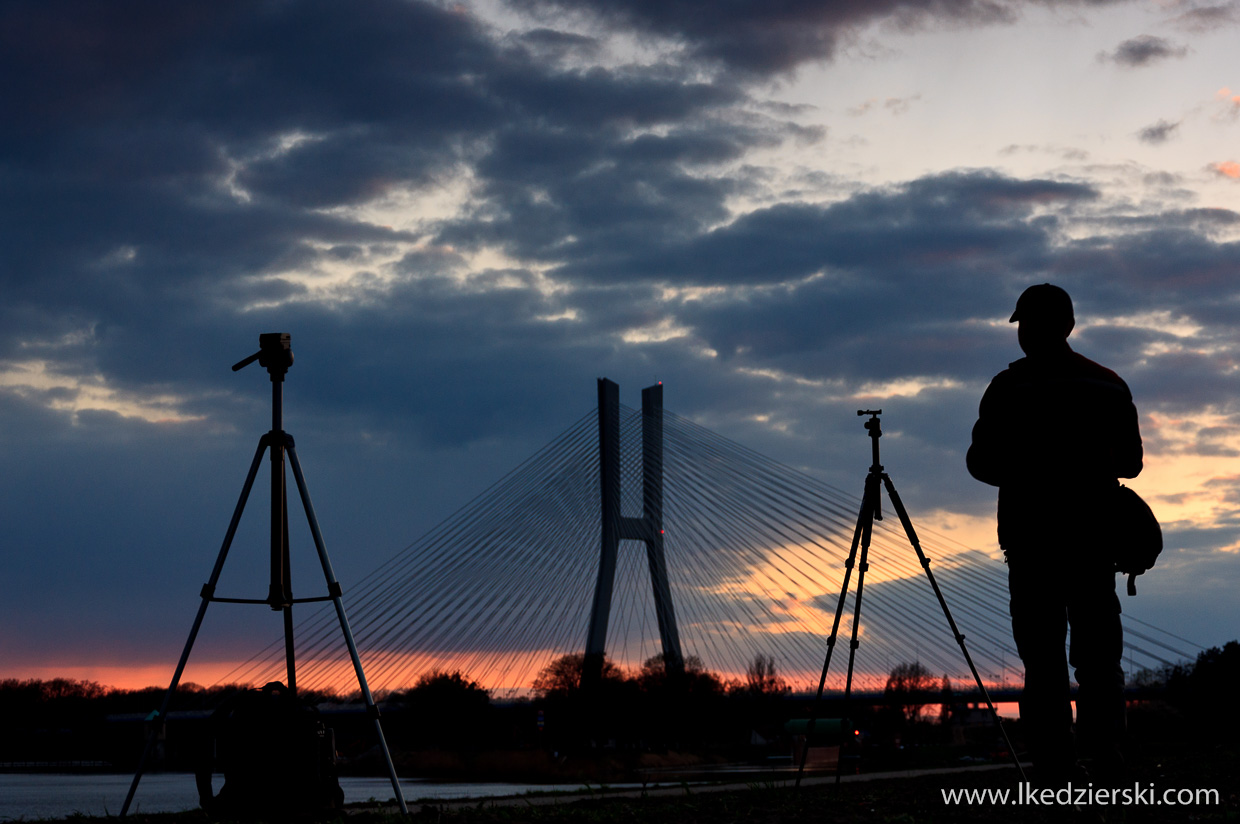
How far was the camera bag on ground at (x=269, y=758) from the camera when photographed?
22.1 feet

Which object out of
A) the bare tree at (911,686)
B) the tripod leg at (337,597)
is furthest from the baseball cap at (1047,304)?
the bare tree at (911,686)

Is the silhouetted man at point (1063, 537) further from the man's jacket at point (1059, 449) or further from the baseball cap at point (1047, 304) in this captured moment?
the baseball cap at point (1047, 304)

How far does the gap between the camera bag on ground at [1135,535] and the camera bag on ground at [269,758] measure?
4.86 m

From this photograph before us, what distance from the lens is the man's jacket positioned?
187 inches

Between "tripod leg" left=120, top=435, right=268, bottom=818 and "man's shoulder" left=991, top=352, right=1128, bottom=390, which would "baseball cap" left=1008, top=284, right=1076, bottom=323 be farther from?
"tripod leg" left=120, top=435, right=268, bottom=818

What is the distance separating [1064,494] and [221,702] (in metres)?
5.33

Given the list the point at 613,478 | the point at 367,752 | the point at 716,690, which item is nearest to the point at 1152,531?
the point at 613,478

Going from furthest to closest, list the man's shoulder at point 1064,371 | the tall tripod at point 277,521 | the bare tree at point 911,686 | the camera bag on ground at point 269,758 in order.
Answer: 1. the bare tree at point 911,686
2. the tall tripod at point 277,521
3. the camera bag on ground at point 269,758
4. the man's shoulder at point 1064,371

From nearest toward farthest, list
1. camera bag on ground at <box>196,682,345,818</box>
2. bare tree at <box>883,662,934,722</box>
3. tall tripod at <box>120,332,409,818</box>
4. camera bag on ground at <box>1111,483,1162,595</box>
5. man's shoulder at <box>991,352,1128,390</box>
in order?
1. camera bag on ground at <box>1111,483,1162,595</box>
2. man's shoulder at <box>991,352,1128,390</box>
3. camera bag on ground at <box>196,682,345,818</box>
4. tall tripod at <box>120,332,409,818</box>
5. bare tree at <box>883,662,934,722</box>

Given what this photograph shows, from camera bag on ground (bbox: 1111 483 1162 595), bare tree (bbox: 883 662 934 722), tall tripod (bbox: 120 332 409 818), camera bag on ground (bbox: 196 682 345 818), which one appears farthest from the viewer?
bare tree (bbox: 883 662 934 722)

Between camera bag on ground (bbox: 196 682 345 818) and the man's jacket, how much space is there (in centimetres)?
453

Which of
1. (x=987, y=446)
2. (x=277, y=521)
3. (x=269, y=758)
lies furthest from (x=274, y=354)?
(x=987, y=446)

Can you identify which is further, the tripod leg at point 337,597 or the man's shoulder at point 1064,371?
the tripod leg at point 337,597

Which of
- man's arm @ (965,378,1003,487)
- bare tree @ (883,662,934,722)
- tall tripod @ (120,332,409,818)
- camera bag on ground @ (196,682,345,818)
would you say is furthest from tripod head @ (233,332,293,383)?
bare tree @ (883,662,934,722)
